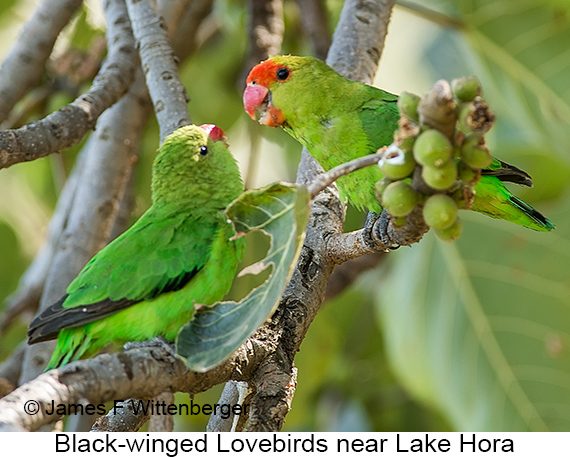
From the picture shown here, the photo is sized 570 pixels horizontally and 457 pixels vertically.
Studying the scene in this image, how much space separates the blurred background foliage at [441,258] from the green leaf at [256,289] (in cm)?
→ 179

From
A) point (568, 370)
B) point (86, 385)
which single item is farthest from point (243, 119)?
point (86, 385)

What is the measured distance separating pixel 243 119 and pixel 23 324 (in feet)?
5.93

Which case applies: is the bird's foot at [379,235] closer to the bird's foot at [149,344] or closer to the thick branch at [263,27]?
the bird's foot at [149,344]

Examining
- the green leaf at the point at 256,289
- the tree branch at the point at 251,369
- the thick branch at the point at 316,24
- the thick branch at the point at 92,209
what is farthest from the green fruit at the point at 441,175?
the thick branch at the point at 316,24

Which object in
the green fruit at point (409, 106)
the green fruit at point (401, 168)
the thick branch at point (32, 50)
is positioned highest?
the thick branch at point (32, 50)

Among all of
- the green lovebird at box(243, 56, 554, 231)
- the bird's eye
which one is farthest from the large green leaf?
the bird's eye

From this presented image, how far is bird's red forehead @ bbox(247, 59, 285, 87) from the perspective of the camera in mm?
2432

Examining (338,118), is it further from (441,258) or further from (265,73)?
(441,258)

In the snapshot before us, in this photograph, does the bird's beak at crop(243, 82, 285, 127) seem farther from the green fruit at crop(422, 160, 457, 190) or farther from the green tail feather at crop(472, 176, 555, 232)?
the green fruit at crop(422, 160, 457, 190)

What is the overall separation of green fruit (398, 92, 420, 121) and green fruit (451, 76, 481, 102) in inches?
3.4

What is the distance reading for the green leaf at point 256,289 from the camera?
118 centimetres

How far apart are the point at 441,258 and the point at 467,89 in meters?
2.10

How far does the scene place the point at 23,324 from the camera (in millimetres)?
3531

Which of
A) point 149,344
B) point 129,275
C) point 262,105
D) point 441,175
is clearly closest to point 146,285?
point 129,275
